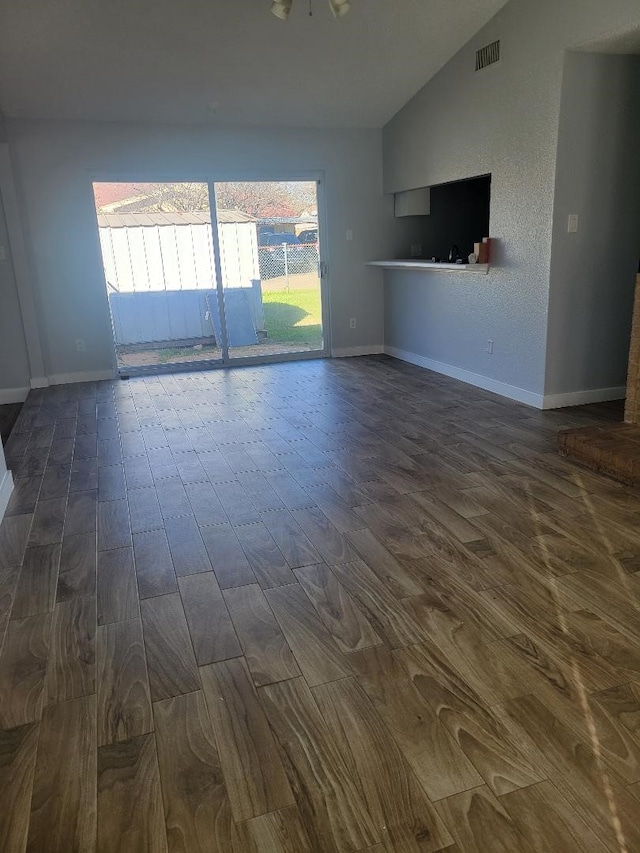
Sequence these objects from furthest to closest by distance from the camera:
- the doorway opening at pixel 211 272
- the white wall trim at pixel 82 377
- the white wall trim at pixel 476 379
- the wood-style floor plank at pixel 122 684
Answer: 1. the doorway opening at pixel 211 272
2. the white wall trim at pixel 82 377
3. the white wall trim at pixel 476 379
4. the wood-style floor plank at pixel 122 684

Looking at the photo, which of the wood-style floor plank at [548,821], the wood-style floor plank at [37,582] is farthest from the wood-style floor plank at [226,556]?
the wood-style floor plank at [548,821]

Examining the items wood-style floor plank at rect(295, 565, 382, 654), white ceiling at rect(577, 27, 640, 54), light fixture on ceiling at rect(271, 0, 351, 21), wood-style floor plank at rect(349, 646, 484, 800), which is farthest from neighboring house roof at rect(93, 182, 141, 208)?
wood-style floor plank at rect(349, 646, 484, 800)

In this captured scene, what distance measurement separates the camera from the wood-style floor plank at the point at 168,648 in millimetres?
1704

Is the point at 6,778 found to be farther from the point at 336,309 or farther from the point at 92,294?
the point at 336,309

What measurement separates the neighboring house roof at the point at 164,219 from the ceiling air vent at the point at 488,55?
2.63m

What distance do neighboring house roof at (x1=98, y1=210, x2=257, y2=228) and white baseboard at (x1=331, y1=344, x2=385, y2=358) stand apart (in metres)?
1.65

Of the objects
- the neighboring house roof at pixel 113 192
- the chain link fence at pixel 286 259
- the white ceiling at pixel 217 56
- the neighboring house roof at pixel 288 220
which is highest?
Answer: the white ceiling at pixel 217 56

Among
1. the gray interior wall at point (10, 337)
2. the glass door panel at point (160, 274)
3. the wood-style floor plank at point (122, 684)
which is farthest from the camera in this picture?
the glass door panel at point (160, 274)

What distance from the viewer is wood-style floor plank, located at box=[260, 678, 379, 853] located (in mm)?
1248

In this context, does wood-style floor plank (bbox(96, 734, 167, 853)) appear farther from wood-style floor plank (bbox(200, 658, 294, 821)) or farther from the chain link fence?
the chain link fence

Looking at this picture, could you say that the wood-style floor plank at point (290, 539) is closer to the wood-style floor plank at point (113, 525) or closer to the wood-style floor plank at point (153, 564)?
the wood-style floor plank at point (153, 564)

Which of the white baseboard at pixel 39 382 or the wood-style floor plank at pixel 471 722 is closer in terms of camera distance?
the wood-style floor plank at pixel 471 722

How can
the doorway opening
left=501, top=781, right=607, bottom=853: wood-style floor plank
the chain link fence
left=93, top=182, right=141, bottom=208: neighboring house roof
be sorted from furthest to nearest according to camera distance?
1. the chain link fence
2. the doorway opening
3. left=93, top=182, right=141, bottom=208: neighboring house roof
4. left=501, top=781, right=607, bottom=853: wood-style floor plank

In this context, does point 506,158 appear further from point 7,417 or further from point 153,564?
point 7,417
